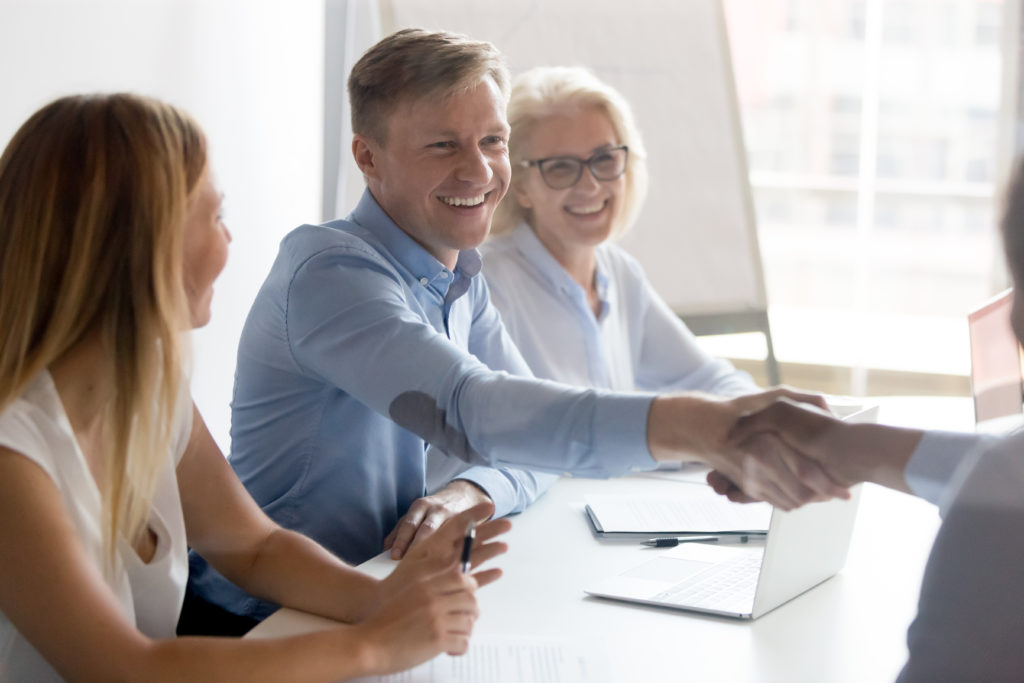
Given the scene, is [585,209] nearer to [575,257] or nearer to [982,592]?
[575,257]

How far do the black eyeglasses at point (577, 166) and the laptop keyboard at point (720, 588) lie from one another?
3.29 ft

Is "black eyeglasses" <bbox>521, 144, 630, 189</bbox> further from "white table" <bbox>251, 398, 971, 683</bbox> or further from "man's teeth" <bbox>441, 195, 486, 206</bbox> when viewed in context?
"white table" <bbox>251, 398, 971, 683</bbox>

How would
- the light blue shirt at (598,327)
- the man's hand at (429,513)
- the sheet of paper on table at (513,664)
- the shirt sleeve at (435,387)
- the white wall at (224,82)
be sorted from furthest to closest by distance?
the light blue shirt at (598,327) → the white wall at (224,82) → the man's hand at (429,513) → the shirt sleeve at (435,387) → the sheet of paper on table at (513,664)

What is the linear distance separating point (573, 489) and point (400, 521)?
335 millimetres

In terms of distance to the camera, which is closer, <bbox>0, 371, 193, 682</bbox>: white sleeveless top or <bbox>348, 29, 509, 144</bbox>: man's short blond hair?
<bbox>0, 371, 193, 682</bbox>: white sleeveless top

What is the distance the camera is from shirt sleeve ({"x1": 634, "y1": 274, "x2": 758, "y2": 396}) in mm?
2012

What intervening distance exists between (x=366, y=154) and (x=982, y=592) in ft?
3.18

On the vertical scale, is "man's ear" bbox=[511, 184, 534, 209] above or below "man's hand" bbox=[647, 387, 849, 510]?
above

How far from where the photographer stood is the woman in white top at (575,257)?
6.29 ft

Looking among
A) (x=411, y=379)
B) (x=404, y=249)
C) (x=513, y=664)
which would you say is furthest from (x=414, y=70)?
(x=513, y=664)

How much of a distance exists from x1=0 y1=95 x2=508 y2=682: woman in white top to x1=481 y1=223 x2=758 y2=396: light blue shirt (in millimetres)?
982

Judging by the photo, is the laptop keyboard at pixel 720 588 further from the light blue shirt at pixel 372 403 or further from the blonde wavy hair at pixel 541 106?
the blonde wavy hair at pixel 541 106

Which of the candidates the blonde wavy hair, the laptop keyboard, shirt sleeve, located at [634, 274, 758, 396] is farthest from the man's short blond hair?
shirt sleeve, located at [634, 274, 758, 396]

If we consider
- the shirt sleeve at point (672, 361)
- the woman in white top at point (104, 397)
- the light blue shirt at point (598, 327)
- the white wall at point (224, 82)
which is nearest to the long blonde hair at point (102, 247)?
the woman in white top at point (104, 397)
